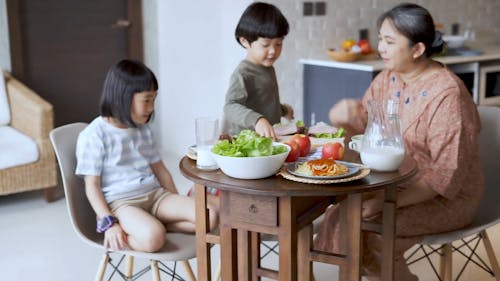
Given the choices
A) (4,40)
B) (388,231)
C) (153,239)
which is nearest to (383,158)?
(388,231)

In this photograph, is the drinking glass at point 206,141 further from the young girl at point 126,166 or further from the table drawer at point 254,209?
the young girl at point 126,166

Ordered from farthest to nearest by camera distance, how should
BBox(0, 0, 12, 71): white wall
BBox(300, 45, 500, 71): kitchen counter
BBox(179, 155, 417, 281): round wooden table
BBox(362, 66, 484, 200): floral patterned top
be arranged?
BBox(0, 0, 12, 71): white wall, BBox(300, 45, 500, 71): kitchen counter, BBox(362, 66, 484, 200): floral patterned top, BBox(179, 155, 417, 281): round wooden table

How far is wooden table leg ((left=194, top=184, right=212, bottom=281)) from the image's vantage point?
6.64ft

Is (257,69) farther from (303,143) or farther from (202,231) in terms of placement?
(202,231)

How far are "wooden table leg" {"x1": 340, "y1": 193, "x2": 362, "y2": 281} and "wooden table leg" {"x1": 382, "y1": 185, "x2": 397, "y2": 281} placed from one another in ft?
0.61

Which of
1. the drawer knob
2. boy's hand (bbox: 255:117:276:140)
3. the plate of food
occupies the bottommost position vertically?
the drawer knob

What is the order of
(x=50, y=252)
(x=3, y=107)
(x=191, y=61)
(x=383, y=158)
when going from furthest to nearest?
(x=191, y=61), (x=3, y=107), (x=50, y=252), (x=383, y=158)

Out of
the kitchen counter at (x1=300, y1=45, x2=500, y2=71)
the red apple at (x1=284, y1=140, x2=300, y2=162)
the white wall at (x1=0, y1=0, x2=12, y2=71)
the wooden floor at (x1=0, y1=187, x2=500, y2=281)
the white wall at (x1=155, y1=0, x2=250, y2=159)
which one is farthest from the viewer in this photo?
the white wall at (x1=155, y1=0, x2=250, y2=159)

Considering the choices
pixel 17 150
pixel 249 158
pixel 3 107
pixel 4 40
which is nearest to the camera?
pixel 249 158

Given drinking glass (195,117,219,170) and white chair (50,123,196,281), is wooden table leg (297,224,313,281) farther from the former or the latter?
drinking glass (195,117,219,170)

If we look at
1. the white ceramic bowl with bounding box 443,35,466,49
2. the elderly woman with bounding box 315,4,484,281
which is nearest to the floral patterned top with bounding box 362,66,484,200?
the elderly woman with bounding box 315,4,484,281

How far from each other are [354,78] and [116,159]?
2141mm

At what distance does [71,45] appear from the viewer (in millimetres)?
4797

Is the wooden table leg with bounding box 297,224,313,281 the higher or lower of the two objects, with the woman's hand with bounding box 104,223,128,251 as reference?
lower
